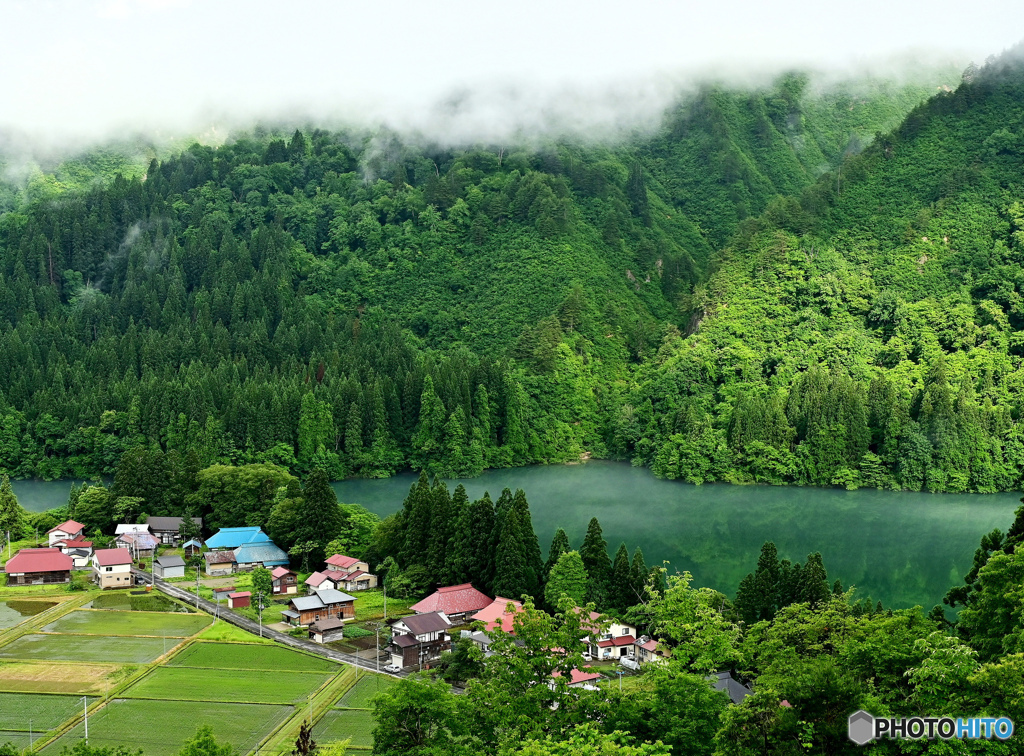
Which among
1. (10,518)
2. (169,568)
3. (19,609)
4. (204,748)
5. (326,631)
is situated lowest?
(326,631)

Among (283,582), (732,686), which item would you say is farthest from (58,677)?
(732,686)

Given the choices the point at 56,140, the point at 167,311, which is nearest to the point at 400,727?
the point at 167,311

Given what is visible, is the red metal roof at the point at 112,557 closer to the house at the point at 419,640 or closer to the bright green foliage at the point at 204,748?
the house at the point at 419,640

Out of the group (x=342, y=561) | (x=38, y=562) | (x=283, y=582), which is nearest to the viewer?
(x=283, y=582)

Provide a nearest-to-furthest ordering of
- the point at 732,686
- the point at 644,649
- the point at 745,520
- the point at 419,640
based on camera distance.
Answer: the point at 732,686
the point at 419,640
the point at 644,649
the point at 745,520

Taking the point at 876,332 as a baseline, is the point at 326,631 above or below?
below

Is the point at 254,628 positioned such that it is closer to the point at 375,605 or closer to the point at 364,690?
the point at 375,605

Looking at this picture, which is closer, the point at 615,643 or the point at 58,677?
the point at 58,677

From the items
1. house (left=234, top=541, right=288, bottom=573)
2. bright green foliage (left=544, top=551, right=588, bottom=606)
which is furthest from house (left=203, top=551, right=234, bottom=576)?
bright green foliage (left=544, top=551, right=588, bottom=606)
